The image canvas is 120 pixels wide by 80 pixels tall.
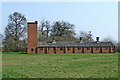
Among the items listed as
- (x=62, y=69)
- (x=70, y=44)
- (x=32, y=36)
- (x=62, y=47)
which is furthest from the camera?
(x=70, y=44)

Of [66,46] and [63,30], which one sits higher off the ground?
[63,30]

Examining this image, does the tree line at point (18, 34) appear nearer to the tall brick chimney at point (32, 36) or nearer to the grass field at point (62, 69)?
the tall brick chimney at point (32, 36)

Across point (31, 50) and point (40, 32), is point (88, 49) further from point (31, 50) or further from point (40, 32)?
point (40, 32)

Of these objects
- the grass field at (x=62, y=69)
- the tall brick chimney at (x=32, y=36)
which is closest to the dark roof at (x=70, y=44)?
the tall brick chimney at (x=32, y=36)

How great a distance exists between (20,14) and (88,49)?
25.9m

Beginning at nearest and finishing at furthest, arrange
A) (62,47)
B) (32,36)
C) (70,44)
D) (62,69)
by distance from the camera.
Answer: (62,69) → (32,36) → (62,47) → (70,44)

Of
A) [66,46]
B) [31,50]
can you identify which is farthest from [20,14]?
[66,46]

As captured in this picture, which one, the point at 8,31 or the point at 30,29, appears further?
the point at 8,31

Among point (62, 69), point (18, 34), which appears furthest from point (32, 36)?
point (62, 69)

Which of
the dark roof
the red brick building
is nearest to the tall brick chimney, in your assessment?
the red brick building

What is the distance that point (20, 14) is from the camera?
67.2m

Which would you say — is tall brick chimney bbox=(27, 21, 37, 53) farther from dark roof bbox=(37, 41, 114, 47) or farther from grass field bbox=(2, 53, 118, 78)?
grass field bbox=(2, 53, 118, 78)

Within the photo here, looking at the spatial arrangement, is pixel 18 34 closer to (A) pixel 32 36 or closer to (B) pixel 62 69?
(A) pixel 32 36

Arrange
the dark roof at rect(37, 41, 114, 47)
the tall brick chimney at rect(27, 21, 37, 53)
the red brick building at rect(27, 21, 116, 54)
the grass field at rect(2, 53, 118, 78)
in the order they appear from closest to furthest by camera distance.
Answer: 1. the grass field at rect(2, 53, 118, 78)
2. the tall brick chimney at rect(27, 21, 37, 53)
3. the red brick building at rect(27, 21, 116, 54)
4. the dark roof at rect(37, 41, 114, 47)
